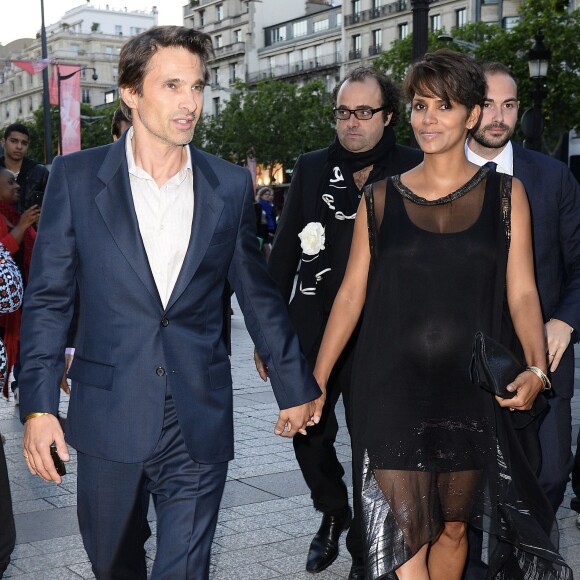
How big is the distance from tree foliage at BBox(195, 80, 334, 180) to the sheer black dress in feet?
193

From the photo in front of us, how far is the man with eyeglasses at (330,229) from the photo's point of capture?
16.0 ft

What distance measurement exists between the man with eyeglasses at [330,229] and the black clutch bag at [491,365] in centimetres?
142

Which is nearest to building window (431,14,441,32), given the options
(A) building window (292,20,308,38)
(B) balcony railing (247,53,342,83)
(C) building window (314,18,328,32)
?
(B) balcony railing (247,53,342,83)

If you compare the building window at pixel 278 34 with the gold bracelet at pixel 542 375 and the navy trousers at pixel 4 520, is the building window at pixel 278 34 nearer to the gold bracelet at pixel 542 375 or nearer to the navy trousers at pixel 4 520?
the gold bracelet at pixel 542 375

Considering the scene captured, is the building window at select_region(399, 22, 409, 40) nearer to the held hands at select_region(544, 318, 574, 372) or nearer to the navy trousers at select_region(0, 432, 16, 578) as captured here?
the held hands at select_region(544, 318, 574, 372)

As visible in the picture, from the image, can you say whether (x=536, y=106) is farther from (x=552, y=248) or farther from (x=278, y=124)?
(x=278, y=124)

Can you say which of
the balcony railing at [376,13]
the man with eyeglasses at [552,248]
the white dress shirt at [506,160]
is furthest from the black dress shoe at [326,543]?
Result: the balcony railing at [376,13]

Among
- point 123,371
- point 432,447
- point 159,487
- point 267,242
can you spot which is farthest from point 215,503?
point 267,242

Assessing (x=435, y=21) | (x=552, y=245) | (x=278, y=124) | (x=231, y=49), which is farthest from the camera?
(x=231, y=49)

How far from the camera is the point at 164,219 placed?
337 cm

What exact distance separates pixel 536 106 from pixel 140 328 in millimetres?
18306

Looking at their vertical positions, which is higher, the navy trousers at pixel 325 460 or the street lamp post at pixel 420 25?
the street lamp post at pixel 420 25

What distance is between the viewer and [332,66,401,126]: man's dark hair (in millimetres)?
5016

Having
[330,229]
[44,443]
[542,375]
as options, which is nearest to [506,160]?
[330,229]
